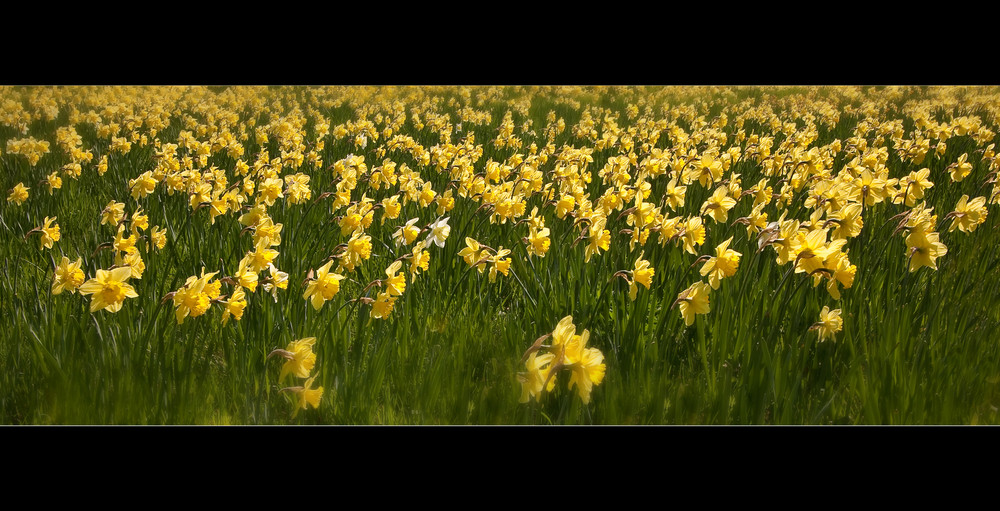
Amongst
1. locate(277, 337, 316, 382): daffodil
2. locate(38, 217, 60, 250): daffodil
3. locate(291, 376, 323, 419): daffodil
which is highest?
locate(38, 217, 60, 250): daffodil

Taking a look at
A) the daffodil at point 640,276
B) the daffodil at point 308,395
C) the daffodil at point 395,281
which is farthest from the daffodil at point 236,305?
the daffodil at point 640,276

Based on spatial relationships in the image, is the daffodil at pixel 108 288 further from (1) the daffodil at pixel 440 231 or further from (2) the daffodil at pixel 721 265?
(2) the daffodil at pixel 721 265

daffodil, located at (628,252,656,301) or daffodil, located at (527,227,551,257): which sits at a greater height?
daffodil, located at (527,227,551,257)

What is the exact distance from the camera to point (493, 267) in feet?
7.24

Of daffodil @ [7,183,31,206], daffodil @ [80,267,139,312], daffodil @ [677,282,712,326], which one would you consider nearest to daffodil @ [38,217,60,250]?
daffodil @ [7,183,31,206]

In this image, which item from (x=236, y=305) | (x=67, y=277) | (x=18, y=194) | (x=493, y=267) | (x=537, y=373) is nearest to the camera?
(x=537, y=373)

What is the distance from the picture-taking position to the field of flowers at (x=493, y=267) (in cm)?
194

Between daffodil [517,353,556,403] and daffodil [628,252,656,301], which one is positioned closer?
daffodil [517,353,556,403]

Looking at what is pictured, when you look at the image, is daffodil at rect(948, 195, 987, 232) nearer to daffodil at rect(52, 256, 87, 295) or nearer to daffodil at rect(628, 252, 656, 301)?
daffodil at rect(628, 252, 656, 301)

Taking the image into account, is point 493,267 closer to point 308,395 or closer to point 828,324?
point 308,395

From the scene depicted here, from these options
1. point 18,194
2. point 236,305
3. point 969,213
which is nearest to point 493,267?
point 236,305

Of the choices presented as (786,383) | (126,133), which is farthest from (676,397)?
(126,133)

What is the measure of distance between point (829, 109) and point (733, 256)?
115 cm

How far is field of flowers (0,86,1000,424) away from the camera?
6.36 ft
